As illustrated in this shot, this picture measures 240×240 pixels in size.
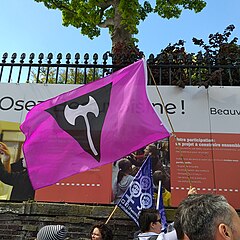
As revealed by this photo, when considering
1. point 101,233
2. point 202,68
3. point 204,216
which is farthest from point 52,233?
point 202,68

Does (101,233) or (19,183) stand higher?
(19,183)

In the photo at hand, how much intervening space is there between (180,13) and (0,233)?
7896 millimetres

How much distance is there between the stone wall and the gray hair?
3008 mm

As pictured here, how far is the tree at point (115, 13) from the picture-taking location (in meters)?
8.98

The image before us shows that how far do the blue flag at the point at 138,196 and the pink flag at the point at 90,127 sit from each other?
585mm

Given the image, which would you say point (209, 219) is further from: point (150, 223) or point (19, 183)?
point (19, 183)

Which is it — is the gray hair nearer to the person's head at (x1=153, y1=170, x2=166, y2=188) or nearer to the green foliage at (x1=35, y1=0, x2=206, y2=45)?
the person's head at (x1=153, y1=170, x2=166, y2=188)

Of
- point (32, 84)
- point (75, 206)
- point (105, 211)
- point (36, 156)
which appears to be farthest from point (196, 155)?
point (32, 84)

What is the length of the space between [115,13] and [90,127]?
20.7 ft

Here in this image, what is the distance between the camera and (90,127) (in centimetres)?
429

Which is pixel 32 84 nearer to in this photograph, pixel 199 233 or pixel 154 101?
pixel 154 101

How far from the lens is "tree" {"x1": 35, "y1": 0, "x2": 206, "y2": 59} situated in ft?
29.5

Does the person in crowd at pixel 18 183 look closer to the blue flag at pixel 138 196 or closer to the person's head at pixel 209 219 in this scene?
the blue flag at pixel 138 196

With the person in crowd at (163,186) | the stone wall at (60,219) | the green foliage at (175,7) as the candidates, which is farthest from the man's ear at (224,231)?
the green foliage at (175,7)
